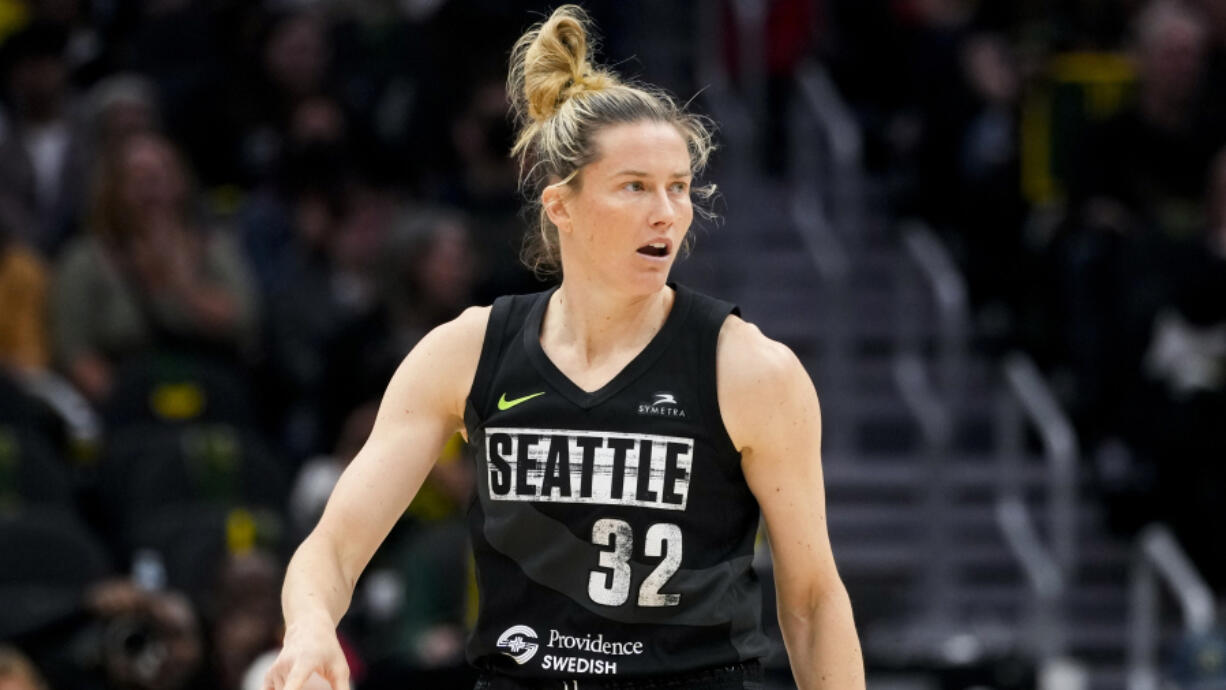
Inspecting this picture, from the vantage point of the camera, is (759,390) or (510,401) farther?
(510,401)

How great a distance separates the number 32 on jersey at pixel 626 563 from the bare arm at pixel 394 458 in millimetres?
418

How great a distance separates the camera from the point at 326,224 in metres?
9.82

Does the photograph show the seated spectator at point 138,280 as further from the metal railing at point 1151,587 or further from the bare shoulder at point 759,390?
the bare shoulder at point 759,390

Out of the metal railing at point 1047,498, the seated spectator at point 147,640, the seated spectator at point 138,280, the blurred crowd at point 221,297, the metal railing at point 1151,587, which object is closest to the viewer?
the seated spectator at point 147,640

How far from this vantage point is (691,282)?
10594 millimetres

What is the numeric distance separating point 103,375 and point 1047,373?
4.94 metres

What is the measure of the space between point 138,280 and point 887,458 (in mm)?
4148

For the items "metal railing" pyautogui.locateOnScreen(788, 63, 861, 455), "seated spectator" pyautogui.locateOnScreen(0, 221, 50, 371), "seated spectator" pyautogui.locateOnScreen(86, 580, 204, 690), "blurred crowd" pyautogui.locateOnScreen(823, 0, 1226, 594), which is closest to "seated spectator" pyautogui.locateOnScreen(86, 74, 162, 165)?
"seated spectator" pyautogui.locateOnScreen(0, 221, 50, 371)

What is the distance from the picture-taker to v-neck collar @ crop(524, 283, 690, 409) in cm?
371

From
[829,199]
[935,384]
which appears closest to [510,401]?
[935,384]

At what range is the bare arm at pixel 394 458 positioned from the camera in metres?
3.73

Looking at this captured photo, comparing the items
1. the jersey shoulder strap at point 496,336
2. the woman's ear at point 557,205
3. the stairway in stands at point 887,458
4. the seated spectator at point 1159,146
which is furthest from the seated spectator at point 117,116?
the woman's ear at point 557,205

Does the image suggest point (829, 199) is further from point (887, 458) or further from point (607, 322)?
point (607, 322)

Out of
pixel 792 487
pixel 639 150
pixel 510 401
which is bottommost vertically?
pixel 792 487
